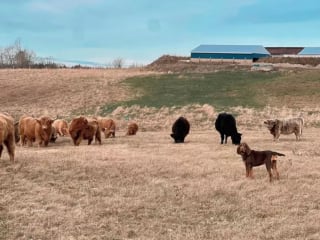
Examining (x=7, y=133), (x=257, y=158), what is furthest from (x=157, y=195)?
(x=7, y=133)

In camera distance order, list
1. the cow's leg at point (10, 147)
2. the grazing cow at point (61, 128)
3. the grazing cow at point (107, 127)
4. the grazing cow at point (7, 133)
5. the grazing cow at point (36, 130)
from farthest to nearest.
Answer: the grazing cow at point (107, 127) < the grazing cow at point (61, 128) < the grazing cow at point (36, 130) < the cow's leg at point (10, 147) < the grazing cow at point (7, 133)

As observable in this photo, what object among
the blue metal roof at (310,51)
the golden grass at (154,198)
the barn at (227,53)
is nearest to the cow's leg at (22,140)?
the golden grass at (154,198)

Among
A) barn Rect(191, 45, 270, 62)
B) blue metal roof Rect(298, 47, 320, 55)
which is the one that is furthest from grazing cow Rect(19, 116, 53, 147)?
blue metal roof Rect(298, 47, 320, 55)

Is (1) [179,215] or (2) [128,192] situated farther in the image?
(2) [128,192]

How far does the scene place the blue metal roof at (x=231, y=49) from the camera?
276ft

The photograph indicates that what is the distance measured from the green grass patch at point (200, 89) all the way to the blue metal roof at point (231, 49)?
2995 cm

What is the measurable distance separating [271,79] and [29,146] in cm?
3405

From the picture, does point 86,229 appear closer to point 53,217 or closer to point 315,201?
point 53,217

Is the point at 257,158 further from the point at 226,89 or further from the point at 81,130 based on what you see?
the point at 226,89

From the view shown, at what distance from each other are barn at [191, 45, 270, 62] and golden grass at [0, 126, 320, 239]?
66.3 metres

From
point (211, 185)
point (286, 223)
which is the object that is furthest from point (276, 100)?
point (286, 223)

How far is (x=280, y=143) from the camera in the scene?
67.3 feet

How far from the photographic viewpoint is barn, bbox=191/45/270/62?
268 feet

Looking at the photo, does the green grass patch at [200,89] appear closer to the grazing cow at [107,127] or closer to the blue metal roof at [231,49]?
the grazing cow at [107,127]
